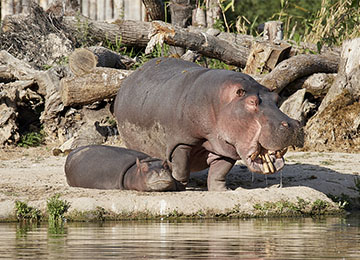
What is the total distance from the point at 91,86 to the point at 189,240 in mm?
6669

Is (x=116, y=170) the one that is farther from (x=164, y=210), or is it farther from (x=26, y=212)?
(x=26, y=212)

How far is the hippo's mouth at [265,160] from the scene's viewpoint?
7125mm

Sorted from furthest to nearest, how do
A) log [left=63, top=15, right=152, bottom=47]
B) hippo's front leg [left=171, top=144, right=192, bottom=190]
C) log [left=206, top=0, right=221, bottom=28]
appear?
log [left=206, top=0, right=221, bottom=28]
log [left=63, top=15, right=152, bottom=47]
hippo's front leg [left=171, top=144, right=192, bottom=190]

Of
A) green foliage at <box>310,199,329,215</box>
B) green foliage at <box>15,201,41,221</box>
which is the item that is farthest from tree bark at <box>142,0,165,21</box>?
green foliage at <box>15,201,41,221</box>

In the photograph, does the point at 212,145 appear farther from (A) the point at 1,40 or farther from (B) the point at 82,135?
(A) the point at 1,40

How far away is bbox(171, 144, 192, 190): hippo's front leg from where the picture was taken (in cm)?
A: 796

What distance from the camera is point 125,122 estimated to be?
9.23 meters

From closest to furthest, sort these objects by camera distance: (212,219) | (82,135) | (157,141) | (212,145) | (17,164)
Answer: (212,219) < (212,145) < (157,141) < (17,164) < (82,135)

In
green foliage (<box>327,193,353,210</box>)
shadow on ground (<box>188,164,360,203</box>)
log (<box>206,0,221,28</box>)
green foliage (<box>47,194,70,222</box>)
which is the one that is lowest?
green foliage (<box>327,193,353,210</box>)

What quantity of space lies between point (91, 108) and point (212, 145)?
17.0 feet

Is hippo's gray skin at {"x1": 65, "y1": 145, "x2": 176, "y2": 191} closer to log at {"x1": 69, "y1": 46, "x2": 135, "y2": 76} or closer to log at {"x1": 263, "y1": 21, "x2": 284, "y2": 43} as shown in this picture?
log at {"x1": 69, "y1": 46, "x2": 135, "y2": 76}

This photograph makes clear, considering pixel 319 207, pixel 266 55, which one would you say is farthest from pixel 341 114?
pixel 319 207

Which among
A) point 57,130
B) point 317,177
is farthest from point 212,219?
point 57,130

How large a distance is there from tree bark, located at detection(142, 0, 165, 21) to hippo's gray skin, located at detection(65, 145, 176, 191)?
6.41 meters
